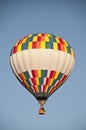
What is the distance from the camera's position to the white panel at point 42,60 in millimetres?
38781

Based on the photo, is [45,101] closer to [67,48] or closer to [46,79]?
[46,79]

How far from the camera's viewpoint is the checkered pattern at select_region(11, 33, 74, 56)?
129ft

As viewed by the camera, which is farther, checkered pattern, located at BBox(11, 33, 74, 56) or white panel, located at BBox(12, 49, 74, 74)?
checkered pattern, located at BBox(11, 33, 74, 56)

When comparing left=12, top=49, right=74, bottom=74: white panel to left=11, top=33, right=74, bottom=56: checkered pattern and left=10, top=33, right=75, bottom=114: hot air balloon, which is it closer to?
left=10, top=33, right=75, bottom=114: hot air balloon

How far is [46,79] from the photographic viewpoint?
3894cm

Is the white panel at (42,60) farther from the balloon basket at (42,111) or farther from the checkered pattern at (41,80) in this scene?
the balloon basket at (42,111)

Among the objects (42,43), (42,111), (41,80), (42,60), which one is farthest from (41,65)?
(42,111)

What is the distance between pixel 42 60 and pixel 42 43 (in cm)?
130

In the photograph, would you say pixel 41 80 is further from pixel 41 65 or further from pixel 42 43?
pixel 42 43

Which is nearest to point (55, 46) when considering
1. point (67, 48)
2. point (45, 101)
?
point (67, 48)

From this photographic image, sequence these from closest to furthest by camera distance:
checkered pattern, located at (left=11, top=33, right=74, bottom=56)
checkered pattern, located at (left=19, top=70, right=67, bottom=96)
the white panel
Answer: the white panel
checkered pattern, located at (left=19, top=70, right=67, bottom=96)
checkered pattern, located at (left=11, top=33, right=74, bottom=56)

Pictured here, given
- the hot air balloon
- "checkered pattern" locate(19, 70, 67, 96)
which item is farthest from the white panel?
"checkered pattern" locate(19, 70, 67, 96)

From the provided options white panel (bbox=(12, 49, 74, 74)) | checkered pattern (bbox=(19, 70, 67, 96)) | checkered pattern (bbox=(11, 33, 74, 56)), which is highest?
checkered pattern (bbox=(11, 33, 74, 56))

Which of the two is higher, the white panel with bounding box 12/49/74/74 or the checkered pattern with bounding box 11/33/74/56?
the checkered pattern with bounding box 11/33/74/56
